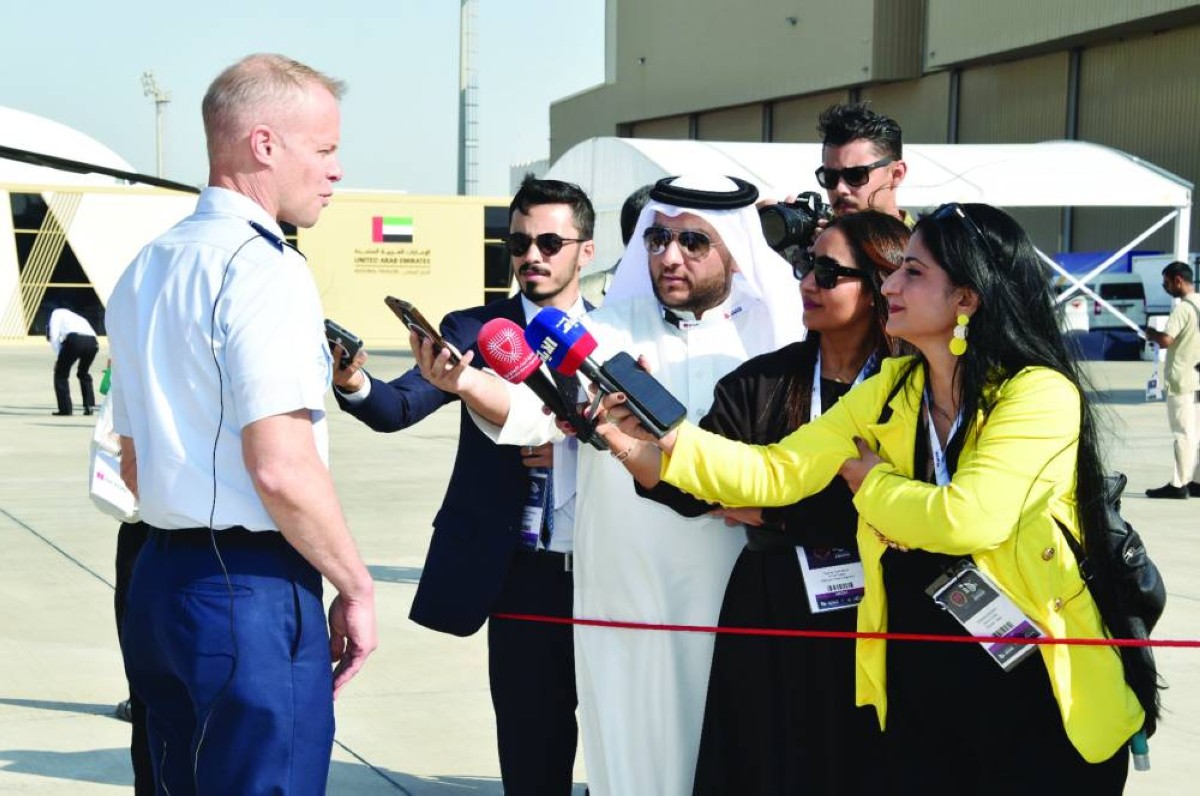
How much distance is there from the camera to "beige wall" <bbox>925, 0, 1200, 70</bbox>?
28.5 m

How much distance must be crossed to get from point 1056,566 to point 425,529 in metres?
7.44

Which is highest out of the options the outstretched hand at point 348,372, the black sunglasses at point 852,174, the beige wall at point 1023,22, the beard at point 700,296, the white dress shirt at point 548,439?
the beige wall at point 1023,22

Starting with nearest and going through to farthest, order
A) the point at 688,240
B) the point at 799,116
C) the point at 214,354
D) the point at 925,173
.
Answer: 1. the point at 214,354
2. the point at 688,240
3. the point at 925,173
4. the point at 799,116

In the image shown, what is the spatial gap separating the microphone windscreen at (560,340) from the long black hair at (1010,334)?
75 cm

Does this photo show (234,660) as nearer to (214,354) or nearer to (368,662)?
(214,354)

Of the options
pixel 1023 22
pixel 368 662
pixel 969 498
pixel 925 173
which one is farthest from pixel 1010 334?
pixel 1023 22

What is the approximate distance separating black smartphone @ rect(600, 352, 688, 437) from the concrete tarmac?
0.86m

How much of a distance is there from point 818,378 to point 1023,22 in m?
30.3

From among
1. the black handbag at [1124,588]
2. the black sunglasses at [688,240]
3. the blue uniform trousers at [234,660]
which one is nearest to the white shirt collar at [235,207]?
the blue uniform trousers at [234,660]

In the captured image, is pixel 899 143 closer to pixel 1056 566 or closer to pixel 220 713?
pixel 1056 566

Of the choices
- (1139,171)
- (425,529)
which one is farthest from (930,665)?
(1139,171)

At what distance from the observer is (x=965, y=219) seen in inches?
115

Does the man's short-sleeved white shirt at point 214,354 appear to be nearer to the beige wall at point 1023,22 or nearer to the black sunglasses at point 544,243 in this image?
the black sunglasses at point 544,243

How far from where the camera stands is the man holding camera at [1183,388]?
11.4m
